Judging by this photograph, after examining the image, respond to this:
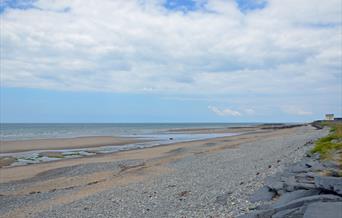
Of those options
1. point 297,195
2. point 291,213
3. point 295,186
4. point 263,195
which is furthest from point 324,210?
point 263,195

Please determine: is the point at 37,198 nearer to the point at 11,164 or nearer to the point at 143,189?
the point at 143,189

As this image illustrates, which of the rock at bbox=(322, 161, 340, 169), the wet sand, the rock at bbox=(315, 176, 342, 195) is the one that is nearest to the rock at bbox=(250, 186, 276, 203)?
the rock at bbox=(315, 176, 342, 195)

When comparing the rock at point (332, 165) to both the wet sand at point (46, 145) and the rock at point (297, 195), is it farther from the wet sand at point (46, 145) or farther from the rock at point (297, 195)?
the wet sand at point (46, 145)

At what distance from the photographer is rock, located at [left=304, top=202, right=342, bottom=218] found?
19.3 ft

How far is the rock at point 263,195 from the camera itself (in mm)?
9403

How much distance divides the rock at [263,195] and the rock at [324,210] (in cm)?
294

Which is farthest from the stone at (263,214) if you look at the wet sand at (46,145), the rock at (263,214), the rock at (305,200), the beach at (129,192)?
the wet sand at (46,145)

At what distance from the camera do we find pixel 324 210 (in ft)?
20.1

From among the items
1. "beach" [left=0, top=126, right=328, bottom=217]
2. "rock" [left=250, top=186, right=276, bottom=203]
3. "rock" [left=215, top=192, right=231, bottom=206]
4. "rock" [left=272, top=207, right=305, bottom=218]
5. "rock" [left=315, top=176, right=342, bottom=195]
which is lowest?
"beach" [left=0, top=126, right=328, bottom=217]

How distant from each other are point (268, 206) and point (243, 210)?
725 millimetres

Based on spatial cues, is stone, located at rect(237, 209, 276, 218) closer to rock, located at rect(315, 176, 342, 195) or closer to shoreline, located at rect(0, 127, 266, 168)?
rock, located at rect(315, 176, 342, 195)

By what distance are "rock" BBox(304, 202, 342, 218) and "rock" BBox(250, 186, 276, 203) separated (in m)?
2.94

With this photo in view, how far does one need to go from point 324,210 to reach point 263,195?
142 inches

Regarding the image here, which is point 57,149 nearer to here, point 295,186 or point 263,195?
point 263,195
